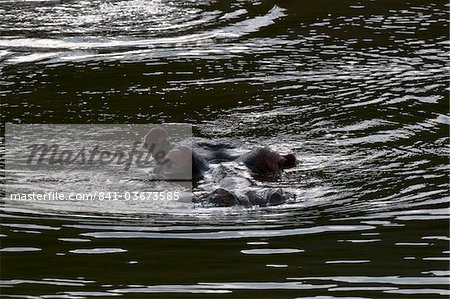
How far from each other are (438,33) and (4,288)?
757cm

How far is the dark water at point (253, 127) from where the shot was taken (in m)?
5.37

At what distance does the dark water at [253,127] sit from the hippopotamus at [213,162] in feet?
0.47

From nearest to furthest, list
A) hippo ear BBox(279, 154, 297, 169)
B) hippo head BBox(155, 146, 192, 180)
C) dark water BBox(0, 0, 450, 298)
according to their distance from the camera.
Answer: dark water BBox(0, 0, 450, 298) → hippo head BBox(155, 146, 192, 180) → hippo ear BBox(279, 154, 297, 169)

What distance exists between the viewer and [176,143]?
808 centimetres

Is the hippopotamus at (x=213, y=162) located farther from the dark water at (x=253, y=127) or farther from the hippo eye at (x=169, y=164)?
the dark water at (x=253, y=127)

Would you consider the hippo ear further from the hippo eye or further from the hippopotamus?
Result: the hippo eye

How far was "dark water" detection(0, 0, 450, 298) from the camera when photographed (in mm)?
5367

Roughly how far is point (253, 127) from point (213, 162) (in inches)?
53.2

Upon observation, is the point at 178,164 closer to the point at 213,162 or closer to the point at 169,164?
the point at 169,164

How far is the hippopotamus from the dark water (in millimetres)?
142

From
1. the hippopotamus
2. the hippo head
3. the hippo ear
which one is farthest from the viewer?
the hippo ear

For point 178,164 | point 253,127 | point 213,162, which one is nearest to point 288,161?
point 213,162

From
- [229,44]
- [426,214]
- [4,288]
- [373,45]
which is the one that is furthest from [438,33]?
[4,288]

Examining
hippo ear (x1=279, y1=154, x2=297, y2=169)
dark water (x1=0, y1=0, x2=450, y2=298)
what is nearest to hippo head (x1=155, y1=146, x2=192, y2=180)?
dark water (x1=0, y1=0, x2=450, y2=298)
